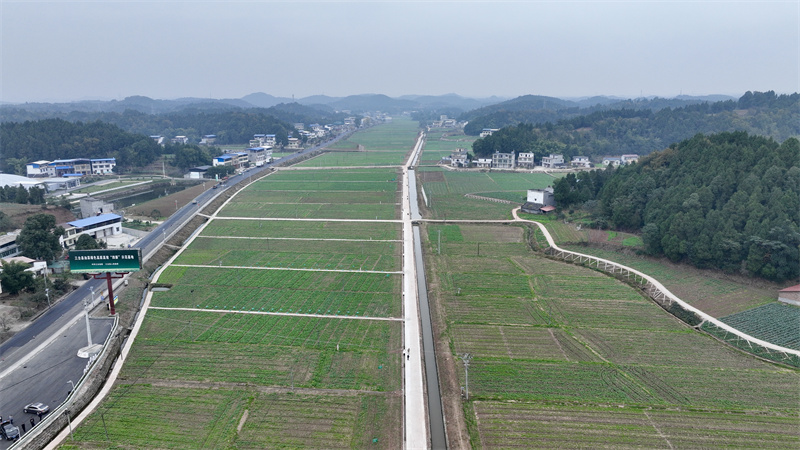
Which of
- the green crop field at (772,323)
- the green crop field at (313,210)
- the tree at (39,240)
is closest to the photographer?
the green crop field at (772,323)

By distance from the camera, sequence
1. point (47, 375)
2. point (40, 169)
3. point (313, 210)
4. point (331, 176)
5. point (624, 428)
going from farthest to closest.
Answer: point (331, 176) < point (40, 169) < point (313, 210) < point (47, 375) < point (624, 428)

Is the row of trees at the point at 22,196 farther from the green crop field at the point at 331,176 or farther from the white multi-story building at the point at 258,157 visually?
the white multi-story building at the point at 258,157

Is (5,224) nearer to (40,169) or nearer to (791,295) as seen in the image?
(40,169)

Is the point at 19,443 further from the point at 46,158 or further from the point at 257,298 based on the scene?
the point at 46,158

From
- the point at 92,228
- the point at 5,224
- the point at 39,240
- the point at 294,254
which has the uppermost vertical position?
the point at 39,240

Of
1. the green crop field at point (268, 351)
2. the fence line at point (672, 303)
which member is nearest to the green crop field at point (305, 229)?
the fence line at point (672, 303)

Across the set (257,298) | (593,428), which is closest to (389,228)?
(257,298)

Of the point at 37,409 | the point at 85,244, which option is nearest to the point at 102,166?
the point at 85,244
